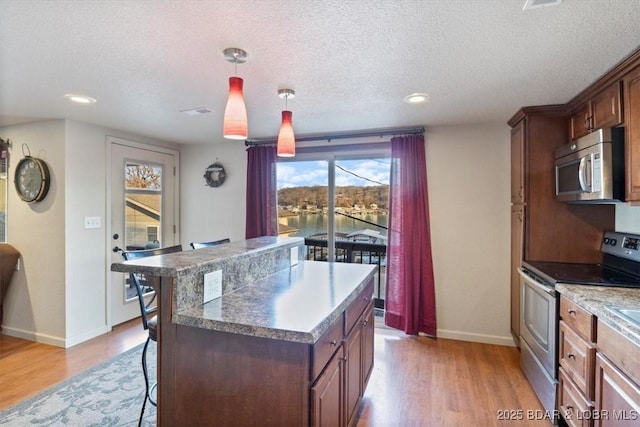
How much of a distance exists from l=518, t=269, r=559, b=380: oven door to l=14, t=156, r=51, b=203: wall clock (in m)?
4.37

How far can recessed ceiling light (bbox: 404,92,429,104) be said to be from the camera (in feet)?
8.13

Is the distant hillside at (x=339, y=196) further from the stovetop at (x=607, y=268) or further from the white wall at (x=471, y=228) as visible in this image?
the stovetop at (x=607, y=268)

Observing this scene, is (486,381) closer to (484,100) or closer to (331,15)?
(484,100)

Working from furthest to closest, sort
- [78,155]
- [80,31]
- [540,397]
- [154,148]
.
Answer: [154,148] → [78,155] → [540,397] → [80,31]

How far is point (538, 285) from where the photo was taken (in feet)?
7.54

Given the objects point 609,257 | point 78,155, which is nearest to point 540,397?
point 609,257

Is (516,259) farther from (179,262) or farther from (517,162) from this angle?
(179,262)

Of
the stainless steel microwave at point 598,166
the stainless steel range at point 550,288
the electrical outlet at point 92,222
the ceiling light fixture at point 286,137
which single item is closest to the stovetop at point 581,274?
the stainless steel range at point 550,288

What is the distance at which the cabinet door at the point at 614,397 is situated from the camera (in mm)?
1365

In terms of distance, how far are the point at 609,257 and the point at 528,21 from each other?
1999 mm

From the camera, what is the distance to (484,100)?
2.60 metres

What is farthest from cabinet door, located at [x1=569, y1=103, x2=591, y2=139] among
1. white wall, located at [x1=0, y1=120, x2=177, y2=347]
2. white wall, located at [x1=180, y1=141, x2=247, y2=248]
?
white wall, located at [x1=0, y1=120, x2=177, y2=347]

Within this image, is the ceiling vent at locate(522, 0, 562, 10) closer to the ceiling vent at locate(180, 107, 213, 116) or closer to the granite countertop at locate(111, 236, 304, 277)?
the granite countertop at locate(111, 236, 304, 277)

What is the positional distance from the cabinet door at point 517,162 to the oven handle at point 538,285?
636 millimetres
